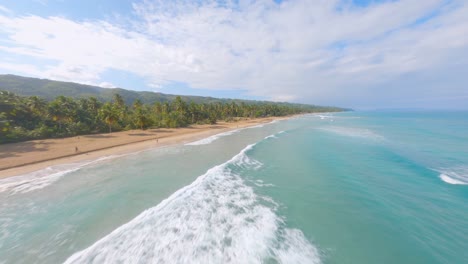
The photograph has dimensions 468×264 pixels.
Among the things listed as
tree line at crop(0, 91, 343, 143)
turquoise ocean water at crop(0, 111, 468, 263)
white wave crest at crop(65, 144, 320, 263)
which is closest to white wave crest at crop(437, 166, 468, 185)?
turquoise ocean water at crop(0, 111, 468, 263)

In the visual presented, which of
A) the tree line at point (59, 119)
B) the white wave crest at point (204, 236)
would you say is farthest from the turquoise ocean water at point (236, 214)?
the tree line at point (59, 119)

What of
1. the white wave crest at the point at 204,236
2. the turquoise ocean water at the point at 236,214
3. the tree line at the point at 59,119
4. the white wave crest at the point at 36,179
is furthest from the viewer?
the tree line at the point at 59,119

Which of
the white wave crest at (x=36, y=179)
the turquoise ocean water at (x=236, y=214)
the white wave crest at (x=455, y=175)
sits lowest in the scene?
the white wave crest at (x=36, y=179)

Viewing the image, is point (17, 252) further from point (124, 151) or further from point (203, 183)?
point (124, 151)

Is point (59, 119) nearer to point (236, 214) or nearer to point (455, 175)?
point (236, 214)

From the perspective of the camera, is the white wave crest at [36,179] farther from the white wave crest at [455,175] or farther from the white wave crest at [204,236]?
the white wave crest at [455,175]

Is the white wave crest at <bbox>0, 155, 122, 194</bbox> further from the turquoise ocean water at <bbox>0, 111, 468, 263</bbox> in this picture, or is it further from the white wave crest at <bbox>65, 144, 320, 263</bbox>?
the white wave crest at <bbox>65, 144, 320, 263</bbox>

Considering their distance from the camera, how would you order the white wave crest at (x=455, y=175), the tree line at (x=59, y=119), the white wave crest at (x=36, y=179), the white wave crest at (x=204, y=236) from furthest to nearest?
the tree line at (x=59, y=119), the white wave crest at (x=455, y=175), the white wave crest at (x=36, y=179), the white wave crest at (x=204, y=236)
